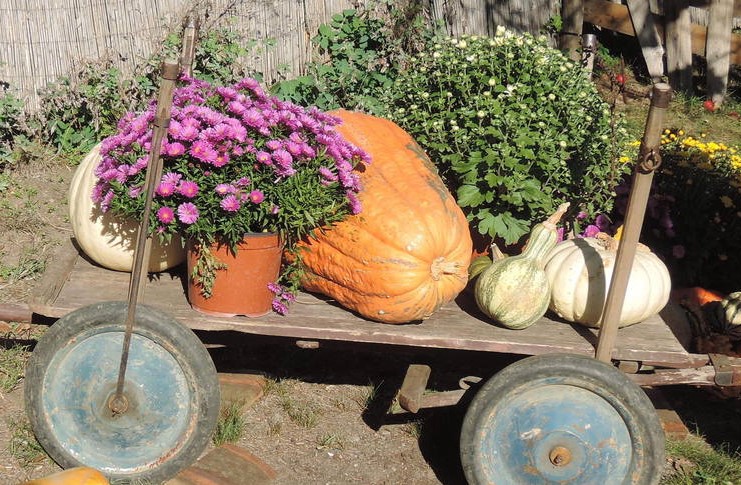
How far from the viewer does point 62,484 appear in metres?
2.60

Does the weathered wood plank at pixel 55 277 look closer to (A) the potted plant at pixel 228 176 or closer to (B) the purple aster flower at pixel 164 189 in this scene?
(A) the potted plant at pixel 228 176

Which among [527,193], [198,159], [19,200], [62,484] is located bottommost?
[19,200]

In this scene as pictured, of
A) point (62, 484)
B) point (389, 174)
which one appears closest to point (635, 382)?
point (389, 174)

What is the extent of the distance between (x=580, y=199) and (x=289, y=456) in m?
1.67

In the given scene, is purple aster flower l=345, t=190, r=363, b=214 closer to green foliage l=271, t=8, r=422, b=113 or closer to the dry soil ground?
the dry soil ground

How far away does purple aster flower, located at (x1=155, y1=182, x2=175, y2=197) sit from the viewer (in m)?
2.97

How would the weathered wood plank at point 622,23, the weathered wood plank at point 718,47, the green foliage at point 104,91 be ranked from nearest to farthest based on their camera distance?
1. the green foliage at point 104,91
2. the weathered wood plank at point 718,47
3. the weathered wood plank at point 622,23

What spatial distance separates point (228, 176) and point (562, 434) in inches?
57.6

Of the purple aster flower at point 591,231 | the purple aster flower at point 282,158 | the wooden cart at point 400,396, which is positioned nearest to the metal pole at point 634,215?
the wooden cart at point 400,396

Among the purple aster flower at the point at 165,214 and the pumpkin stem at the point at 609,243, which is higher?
the purple aster flower at the point at 165,214

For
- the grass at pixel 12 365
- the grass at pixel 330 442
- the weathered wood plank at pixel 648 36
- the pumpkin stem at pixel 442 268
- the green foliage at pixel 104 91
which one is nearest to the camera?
the pumpkin stem at pixel 442 268

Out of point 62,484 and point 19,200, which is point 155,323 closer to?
point 62,484

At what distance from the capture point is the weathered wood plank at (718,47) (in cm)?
741

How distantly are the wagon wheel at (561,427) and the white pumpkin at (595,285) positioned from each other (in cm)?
35
